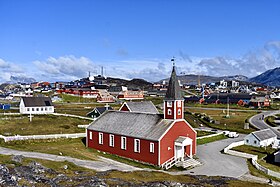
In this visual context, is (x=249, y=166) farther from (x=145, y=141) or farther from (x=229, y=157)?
(x=145, y=141)

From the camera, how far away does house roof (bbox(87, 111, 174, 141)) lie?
122 ft

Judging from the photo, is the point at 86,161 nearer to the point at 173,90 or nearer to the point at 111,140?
the point at 111,140

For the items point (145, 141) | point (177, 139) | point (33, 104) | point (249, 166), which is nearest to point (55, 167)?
point (145, 141)

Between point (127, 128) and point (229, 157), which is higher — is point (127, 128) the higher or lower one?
the higher one

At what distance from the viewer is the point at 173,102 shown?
38000 mm

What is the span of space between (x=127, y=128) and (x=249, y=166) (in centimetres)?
1456

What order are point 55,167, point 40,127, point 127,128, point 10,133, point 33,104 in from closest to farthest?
point 55,167, point 127,128, point 10,133, point 40,127, point 33,104

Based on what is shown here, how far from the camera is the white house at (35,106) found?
7206cm

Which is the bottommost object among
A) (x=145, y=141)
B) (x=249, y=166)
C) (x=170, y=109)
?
(x=249, y=166)

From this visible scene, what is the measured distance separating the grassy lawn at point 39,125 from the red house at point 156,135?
42.8 ft

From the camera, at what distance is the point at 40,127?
177 ft

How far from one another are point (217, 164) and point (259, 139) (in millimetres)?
15256

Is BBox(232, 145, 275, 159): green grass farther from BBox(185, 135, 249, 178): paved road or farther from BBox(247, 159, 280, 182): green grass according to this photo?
BBox(247, 159, 280, 182): green grass

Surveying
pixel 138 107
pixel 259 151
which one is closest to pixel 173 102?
pixel 138 107
